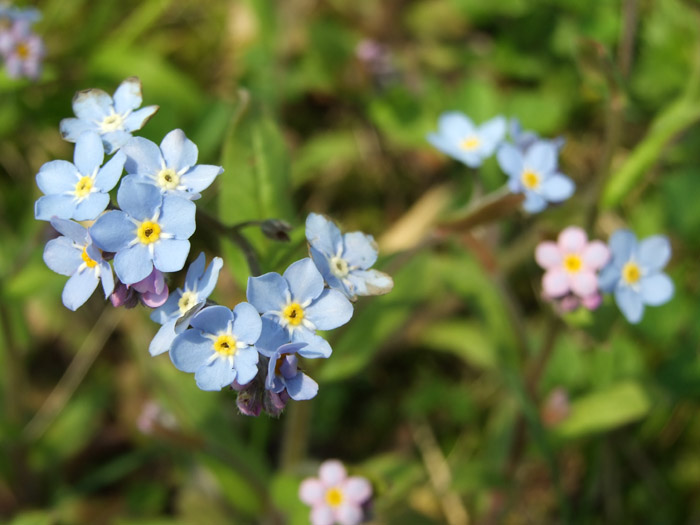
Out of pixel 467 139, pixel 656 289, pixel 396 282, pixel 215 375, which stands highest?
pixel 215 375

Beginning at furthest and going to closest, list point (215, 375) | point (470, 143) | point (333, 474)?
point (470, 143)
point (333, 474)
point (215, 375)

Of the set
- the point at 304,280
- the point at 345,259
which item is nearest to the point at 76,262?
the point at 304,280

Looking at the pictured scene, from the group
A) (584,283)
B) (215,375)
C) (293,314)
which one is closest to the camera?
(215,375)

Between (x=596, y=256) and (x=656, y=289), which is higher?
(x=596, y=256)

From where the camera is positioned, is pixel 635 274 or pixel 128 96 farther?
pixel 635 274

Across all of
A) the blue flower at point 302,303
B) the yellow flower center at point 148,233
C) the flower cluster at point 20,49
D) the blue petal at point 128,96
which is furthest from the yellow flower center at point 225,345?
the flower cluster at point 20,49

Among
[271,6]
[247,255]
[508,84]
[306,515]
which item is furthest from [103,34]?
[306,515]

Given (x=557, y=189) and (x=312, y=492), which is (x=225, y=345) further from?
(x=557, y=189)

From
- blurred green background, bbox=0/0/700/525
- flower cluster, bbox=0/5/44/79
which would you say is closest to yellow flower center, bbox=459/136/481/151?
blurred green background, bbox=0/0/700/525
